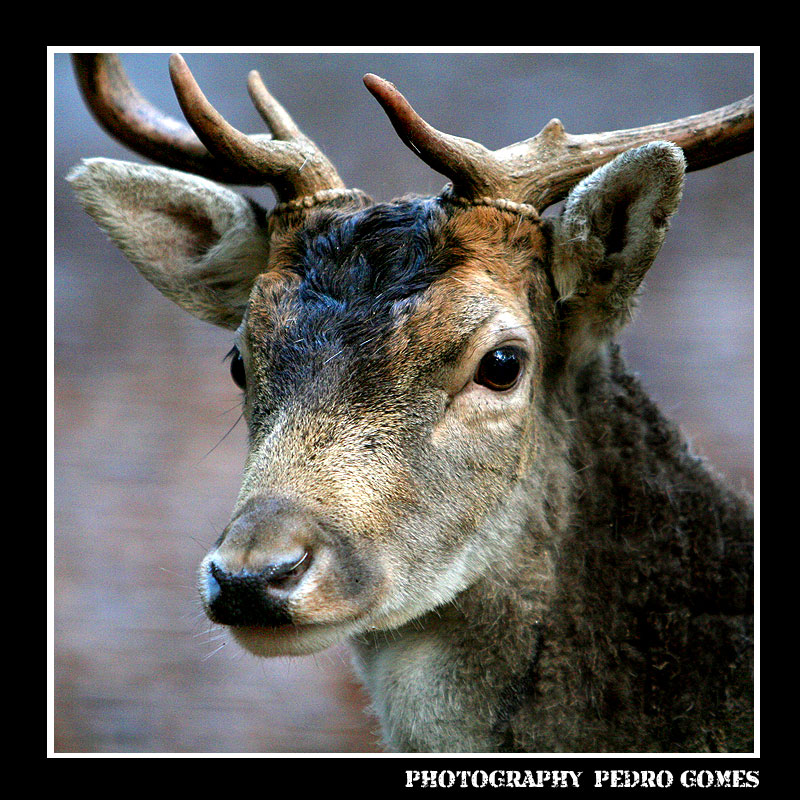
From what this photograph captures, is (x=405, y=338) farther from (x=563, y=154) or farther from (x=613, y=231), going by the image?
(x=563, y=154)

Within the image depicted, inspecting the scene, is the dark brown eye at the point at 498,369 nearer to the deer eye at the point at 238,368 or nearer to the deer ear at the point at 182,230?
the deer eye at the point at 238,368

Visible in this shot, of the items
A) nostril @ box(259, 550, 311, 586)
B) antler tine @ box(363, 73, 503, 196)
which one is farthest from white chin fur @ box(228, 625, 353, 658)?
antler tine @ box(363, 73, 503, 196)

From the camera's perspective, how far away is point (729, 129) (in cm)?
388

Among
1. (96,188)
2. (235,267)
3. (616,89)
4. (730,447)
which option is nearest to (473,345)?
(235,267)

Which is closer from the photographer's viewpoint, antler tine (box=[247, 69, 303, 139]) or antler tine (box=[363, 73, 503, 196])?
antler tine (box=[363, 73, 503, 196])

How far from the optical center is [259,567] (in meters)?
2.91

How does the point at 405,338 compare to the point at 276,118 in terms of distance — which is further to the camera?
the point at 276,118

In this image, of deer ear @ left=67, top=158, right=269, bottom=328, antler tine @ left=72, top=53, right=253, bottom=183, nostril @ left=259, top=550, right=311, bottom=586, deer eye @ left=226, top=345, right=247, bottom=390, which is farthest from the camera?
antler tine @ left=72, top=53, right=253, bottom=183

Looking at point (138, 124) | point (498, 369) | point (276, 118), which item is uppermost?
point (138, 124)

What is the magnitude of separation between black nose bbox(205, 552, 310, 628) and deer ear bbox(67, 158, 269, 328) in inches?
74.6

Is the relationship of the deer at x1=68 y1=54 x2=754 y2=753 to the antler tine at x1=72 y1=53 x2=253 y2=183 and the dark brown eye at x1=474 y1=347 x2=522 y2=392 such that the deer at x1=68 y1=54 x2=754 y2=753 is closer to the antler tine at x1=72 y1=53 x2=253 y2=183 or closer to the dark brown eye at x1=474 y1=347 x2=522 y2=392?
the dark brown eye at x1=474 y1=347 x2=522 y2=392

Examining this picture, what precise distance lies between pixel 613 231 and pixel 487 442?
1.06m

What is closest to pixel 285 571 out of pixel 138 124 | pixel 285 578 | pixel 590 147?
pixel 285 578

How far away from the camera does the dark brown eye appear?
3580mm
